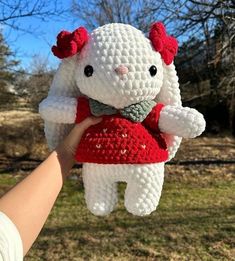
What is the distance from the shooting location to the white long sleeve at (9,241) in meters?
0.68

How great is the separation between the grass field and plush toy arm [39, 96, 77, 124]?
7.10ft

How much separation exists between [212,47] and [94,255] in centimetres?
318

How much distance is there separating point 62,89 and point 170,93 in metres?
0.26

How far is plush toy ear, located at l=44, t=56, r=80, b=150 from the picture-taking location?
A: 97cm

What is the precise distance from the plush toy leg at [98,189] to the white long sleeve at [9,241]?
0.82 feet

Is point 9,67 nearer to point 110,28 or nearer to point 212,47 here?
point 212,47

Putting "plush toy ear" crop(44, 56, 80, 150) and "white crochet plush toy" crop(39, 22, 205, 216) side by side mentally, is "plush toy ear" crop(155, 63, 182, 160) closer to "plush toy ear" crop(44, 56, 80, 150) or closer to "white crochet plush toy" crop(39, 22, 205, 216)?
"white crochet plush toy" crop(39, 22, 205, 216)

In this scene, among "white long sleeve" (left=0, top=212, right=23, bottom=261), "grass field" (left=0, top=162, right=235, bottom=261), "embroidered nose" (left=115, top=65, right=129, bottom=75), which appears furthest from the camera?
"grass field" (left=0, top=162, right=235, bottom=261)

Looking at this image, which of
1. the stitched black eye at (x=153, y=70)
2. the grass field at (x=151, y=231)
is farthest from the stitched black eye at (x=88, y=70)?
the grass field at (x=151, y=231)

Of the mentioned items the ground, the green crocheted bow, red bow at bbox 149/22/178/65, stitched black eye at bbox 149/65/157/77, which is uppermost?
red bow at bbox 149/22/178/65

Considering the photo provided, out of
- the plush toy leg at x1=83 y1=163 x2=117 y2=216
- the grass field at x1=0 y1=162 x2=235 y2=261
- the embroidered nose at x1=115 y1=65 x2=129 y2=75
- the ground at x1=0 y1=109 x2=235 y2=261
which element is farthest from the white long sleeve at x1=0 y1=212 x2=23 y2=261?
the ground at x1=0 y1=109 x2=235 y2=261

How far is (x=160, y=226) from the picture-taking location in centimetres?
373

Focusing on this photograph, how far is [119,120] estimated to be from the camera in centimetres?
93

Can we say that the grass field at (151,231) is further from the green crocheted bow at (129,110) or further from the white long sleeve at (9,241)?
the white long sleeve at (9,241)
